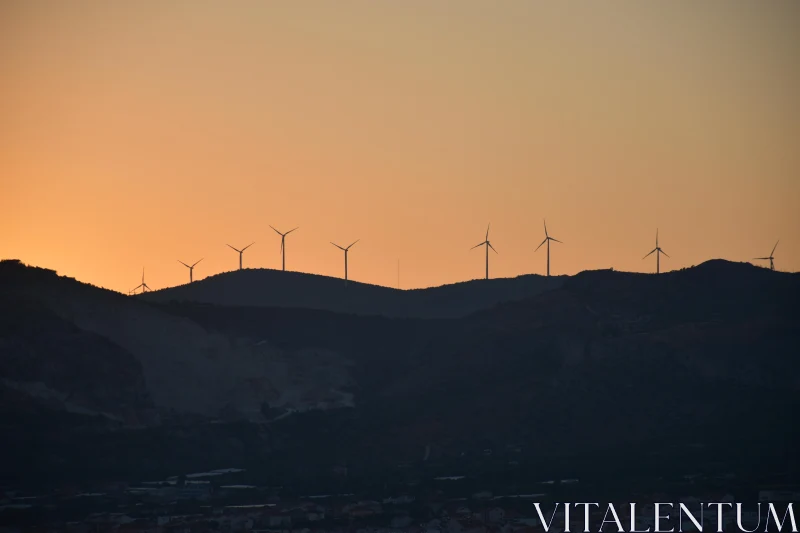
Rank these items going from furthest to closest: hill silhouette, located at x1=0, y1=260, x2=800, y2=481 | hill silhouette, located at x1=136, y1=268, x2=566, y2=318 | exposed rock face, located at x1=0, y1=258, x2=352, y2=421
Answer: hill silhouette, located at x1=136, y1=268, x2=566, y2=318
exposed rock face, located at x1=0, y1=258, x2=352, y2=421
hill silhouette, located at x1=0, y1=260, x2=800, y2=481

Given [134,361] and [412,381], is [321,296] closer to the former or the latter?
[412,381]

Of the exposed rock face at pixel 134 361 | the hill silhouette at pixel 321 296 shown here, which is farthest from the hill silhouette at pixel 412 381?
the hill silhouette at pixel 321 296

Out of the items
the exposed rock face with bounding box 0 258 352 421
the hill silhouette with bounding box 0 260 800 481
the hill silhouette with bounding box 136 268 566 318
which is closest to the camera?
the hill silhouette with bounding box 0 260 800 481

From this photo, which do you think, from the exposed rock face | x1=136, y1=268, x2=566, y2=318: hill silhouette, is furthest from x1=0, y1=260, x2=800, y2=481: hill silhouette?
x1=136, y1=268, x2=566, y2=318: hill silhouette

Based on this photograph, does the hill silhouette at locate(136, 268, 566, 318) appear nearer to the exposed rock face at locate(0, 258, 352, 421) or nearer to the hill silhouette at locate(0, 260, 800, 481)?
the hill silhouette at locate(0, 260, 800, 481)

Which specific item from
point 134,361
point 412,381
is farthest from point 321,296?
point 134,361

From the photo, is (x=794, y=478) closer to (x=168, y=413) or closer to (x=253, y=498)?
(x=253, y=498)

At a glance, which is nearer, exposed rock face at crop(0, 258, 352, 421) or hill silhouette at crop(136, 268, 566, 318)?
exposed rock face at crop(0, 258, 352, 421)

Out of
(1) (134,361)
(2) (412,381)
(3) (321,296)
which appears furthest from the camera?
(3) (321,296)

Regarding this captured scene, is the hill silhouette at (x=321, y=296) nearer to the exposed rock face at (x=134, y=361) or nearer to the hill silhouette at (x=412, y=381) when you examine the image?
the hill silhouette at (x=412, y=381)
